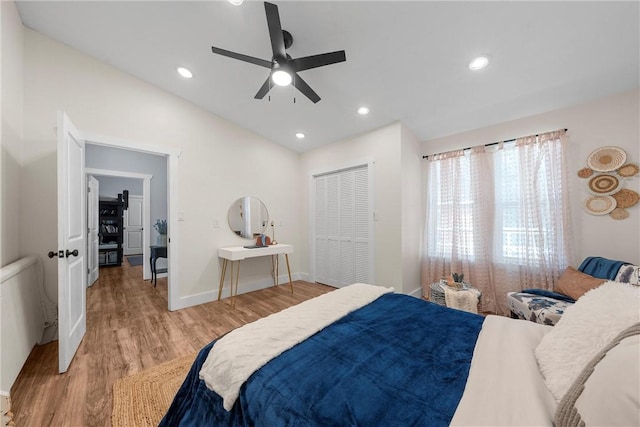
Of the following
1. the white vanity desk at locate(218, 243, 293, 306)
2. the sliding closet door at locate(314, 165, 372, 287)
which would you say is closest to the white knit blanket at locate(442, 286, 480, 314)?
the sliding closet door at locate(314, 165, 372, 287)

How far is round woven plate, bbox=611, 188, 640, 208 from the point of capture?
2.16m

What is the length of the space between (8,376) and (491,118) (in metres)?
4.93

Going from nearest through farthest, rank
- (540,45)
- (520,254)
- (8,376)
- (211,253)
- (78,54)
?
(8,376), (540,45), (78,54), (520,254), (211,253)

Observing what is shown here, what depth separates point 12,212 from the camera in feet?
6.54

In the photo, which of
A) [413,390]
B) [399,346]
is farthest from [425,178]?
[413,390]

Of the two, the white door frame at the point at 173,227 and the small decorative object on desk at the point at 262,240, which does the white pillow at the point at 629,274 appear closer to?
the small decorative object on desk at the point at 262,240

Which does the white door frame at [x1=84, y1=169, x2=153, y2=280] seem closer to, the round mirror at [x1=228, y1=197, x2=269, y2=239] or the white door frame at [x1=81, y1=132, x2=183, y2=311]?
the white door frame at [x1=81, y1=132, x2=183, y2=311]

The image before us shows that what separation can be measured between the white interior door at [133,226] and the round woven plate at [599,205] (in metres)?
9.36

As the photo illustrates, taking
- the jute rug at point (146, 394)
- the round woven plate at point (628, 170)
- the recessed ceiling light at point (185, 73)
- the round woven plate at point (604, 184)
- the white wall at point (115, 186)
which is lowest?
the jute rug at point (146, 394)

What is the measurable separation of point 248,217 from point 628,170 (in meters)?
4.45

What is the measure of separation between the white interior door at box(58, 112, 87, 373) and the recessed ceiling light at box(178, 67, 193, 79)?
121 centimetres

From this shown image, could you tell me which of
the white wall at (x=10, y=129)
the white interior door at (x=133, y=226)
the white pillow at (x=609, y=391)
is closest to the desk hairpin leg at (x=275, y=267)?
the white wall at (x=10, y=129)

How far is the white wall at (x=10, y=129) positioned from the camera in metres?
1.78

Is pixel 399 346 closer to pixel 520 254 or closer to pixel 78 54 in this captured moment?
pixel 520 254
